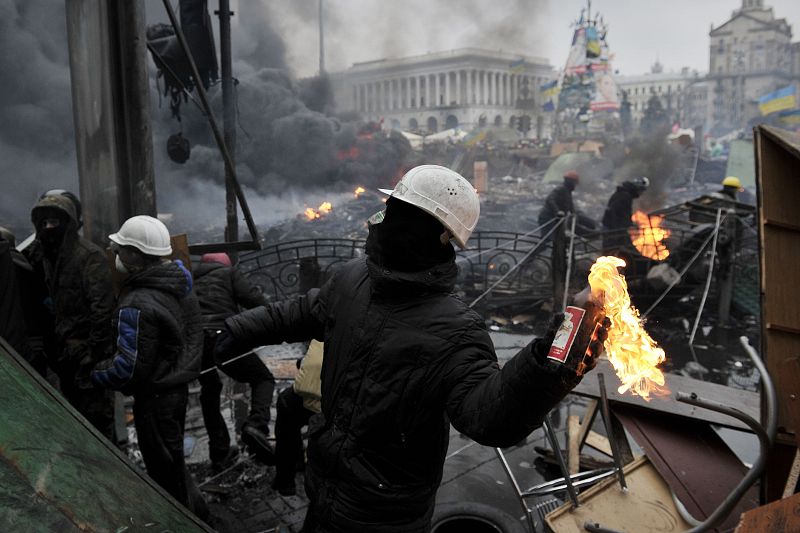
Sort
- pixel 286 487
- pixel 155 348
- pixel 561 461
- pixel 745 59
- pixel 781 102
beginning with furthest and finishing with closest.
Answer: pixel 745 59
pixel 781 102
pixel 286 487
pixel 155 348
pixel 561 461

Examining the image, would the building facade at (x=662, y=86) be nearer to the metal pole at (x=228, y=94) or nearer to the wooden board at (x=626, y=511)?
the metal pole at (x=228, y=94)

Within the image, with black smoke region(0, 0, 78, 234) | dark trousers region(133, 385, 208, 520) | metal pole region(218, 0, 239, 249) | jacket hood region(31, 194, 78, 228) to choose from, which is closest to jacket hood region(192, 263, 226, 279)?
jacket hood region(31, 194, 78, 228)

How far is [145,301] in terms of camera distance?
3277 mm

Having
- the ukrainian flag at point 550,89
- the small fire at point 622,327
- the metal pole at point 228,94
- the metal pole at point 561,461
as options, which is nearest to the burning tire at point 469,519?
the metal pole at point 561,461

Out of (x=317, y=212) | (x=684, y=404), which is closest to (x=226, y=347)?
(x=684, y=404)

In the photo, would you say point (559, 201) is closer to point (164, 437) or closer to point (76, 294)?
point (76, 294)

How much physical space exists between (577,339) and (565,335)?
0.03 meters

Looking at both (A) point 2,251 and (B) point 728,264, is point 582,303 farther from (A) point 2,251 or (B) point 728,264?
(B) point 728,264

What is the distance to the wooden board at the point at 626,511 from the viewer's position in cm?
293

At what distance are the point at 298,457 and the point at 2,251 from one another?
7.74ft

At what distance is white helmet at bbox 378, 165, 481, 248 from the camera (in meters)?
1.98

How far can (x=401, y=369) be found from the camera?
193cm

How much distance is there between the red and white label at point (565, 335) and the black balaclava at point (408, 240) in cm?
69

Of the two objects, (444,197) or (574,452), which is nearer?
(444,197)
